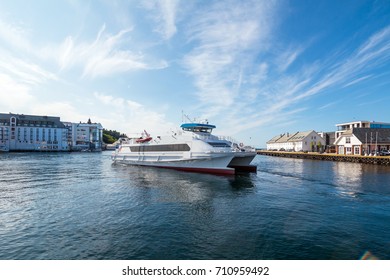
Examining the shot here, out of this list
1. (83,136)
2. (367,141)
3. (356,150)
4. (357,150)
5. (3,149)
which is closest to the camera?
(367,141)

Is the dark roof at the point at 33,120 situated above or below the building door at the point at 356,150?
above

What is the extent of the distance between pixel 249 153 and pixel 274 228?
62.3ft

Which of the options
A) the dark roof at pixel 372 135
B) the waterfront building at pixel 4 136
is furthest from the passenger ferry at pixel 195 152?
the waterfront building at pixel 4 136

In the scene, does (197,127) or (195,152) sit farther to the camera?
(197,127)

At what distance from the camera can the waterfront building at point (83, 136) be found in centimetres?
13225

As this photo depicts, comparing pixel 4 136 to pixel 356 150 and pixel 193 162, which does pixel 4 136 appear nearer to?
pixel 193 162

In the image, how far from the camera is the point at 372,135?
53.3m

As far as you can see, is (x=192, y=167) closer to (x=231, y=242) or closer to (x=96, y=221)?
(x=96, y=221)

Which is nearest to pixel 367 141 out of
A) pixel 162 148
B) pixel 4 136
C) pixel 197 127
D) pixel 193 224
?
pixel 197 127

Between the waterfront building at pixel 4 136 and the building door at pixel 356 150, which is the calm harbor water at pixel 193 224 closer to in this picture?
the building door at pixel 356 150

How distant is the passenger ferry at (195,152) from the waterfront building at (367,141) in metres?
38.9

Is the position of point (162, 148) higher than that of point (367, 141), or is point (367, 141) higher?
point (367, 141)

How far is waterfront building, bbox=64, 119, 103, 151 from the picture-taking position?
132250 millimetres

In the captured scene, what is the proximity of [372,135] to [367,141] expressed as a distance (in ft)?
9.53
